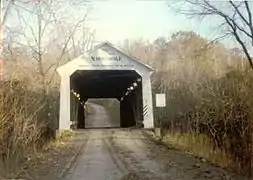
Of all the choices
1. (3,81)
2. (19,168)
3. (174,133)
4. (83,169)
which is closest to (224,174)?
(83,169)

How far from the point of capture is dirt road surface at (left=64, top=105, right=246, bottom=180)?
1112 cm

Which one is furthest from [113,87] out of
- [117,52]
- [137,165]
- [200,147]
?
[137,165]

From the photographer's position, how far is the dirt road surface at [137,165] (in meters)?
11.1

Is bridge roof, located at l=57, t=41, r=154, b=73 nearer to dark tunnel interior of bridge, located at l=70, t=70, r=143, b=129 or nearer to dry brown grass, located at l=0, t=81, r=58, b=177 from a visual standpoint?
dark tunnel interior of bridge, located at l=70, t=70, r=143, b=129

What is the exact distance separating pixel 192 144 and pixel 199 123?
3.13 ft

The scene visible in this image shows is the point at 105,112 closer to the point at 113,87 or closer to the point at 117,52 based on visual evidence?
the point at 113,87

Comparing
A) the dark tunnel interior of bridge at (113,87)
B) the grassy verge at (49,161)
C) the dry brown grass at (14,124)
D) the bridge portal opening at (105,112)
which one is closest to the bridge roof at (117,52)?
the dark tunnel interior of bridge at (113,87)

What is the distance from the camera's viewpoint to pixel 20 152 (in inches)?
543

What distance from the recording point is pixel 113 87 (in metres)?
42.8

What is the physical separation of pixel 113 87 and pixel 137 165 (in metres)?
29.8

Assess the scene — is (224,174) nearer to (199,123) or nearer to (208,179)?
(208,179)

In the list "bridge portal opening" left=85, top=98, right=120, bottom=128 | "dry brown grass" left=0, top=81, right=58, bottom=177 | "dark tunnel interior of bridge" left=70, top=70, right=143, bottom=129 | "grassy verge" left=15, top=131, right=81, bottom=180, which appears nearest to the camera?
"grassy verge" left=15, top=131, right=81, bottom=180

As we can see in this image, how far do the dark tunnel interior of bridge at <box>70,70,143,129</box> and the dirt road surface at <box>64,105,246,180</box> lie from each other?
12038 millimetres

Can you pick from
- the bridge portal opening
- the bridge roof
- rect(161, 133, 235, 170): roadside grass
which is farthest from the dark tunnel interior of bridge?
the bridge portal opening
